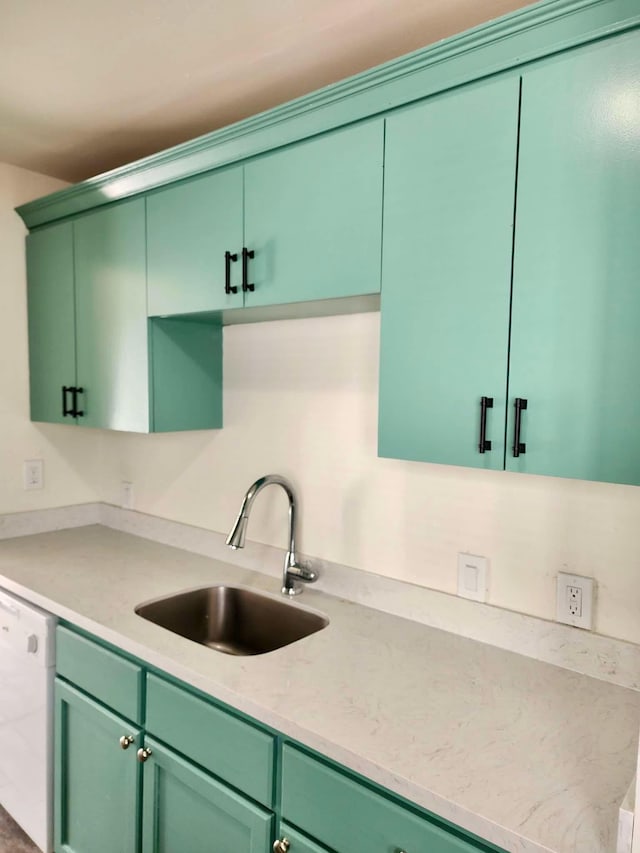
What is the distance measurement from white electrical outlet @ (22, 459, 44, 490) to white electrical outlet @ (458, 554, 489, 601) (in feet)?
6.29

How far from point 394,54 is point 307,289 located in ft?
2.28

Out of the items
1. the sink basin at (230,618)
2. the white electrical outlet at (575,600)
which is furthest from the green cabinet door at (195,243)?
the white electrical outlet at (575,600)

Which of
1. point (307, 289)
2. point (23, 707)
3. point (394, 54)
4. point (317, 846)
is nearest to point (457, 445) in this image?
point (307, 289)

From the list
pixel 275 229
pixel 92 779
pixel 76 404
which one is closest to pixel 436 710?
pixel 92 779

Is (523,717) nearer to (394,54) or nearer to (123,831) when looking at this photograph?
(123,831)

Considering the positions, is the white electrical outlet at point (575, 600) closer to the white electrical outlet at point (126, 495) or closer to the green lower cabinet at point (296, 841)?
the green lower cabinet at point (296, 841)

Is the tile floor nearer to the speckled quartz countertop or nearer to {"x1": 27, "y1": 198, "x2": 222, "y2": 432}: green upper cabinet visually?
the speckled quartz countertop

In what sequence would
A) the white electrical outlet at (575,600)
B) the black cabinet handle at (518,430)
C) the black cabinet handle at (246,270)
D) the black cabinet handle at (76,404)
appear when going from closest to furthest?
the black cabinet handle at (518,430) → the white electrical outlet at (575,600) → the black cabinet handle at (246,270) → the black cabinet handle at (76,404)

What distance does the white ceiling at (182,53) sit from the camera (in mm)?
1426

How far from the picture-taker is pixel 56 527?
2.70m

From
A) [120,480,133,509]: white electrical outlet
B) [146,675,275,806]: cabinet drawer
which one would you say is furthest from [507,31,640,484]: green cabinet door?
[120,480,133,509]: white electrical outlet

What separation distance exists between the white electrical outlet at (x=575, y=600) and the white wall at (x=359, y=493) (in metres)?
0.02

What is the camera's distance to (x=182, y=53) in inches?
63.7

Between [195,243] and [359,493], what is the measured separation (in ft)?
3.02
